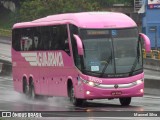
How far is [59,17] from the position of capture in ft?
75.7

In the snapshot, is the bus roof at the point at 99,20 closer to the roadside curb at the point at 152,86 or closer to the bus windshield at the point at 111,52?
the bus windshield at the point at 111,52

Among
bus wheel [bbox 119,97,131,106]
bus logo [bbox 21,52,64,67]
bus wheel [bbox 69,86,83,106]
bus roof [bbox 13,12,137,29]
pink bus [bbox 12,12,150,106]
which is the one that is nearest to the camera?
pink bus [bbox 12,12,150,106]

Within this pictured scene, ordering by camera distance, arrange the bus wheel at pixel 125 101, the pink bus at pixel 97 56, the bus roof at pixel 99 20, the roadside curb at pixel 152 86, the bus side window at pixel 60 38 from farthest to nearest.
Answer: the roadside curb at pixel 152 86 → the bus wheel at pixel 125 101 → the bus side window at pixel 60 38 → the bus roof at pixel 99 20 → the pink bus at pixel 97 56

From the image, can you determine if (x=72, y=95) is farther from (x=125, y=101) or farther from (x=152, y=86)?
(x=152, y=86)

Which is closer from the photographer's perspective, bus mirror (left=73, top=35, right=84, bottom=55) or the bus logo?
bus mirror (left=73, top=35, right=84, bottom=55)

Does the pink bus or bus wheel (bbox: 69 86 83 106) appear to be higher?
the pink bus

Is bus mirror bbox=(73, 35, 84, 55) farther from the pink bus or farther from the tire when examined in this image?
the tire

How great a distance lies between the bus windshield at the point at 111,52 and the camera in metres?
20.4

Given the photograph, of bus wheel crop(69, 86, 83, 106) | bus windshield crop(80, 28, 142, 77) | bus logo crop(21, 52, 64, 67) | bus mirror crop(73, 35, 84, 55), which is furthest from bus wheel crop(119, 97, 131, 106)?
bus mirror crop(73, 35, 84, 55)

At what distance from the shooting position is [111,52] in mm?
20547

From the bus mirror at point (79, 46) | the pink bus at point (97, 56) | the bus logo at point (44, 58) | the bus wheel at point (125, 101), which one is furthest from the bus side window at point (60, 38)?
the bus wheel at point (125, 101)

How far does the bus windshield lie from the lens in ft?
Result: 66.8

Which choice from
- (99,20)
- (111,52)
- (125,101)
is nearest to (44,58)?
(99,20)

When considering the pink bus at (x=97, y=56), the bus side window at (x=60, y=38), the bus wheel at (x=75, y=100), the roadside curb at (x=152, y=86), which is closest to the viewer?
the pink bus at (x=97, y=56)
